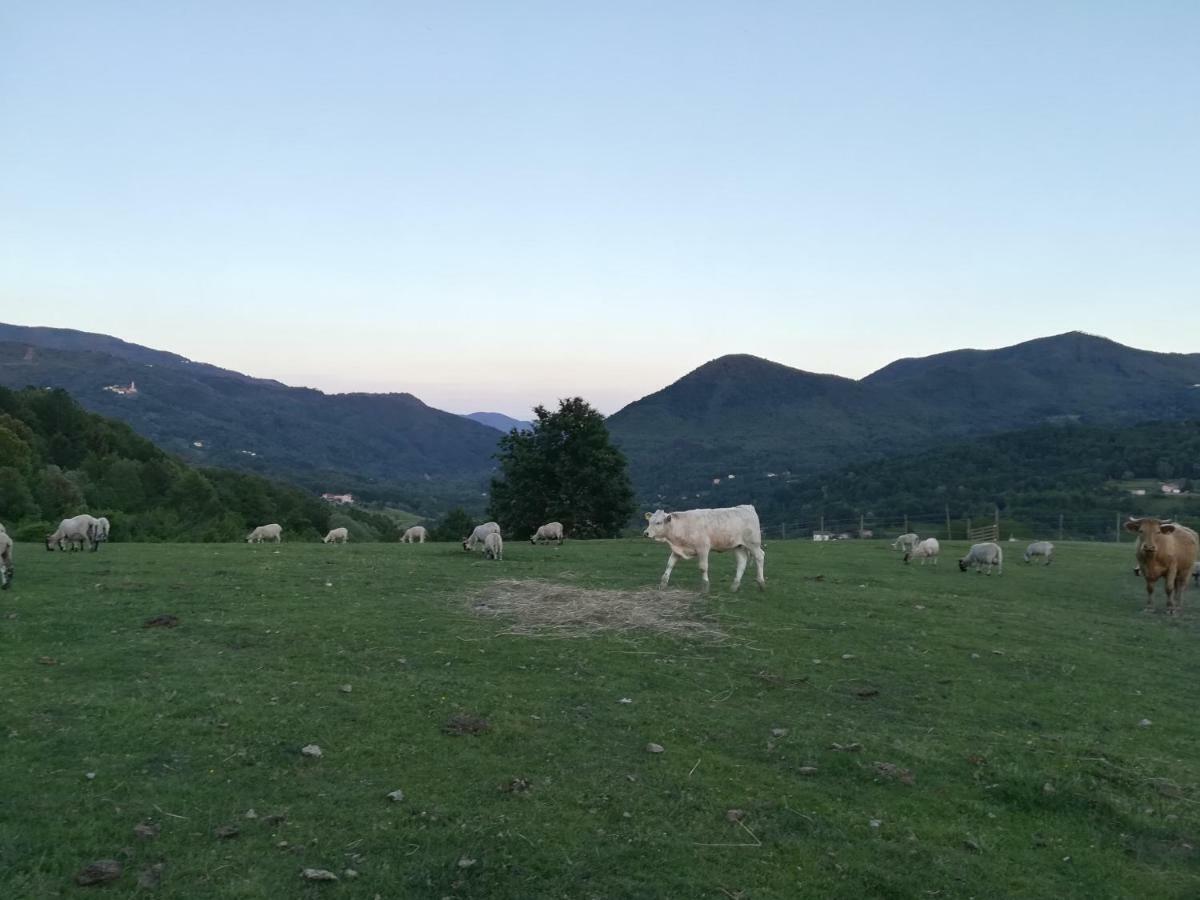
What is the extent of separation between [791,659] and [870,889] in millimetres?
5750

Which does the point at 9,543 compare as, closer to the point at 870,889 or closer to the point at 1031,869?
the point at 870,889

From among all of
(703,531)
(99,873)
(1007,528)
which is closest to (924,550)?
(703,531)

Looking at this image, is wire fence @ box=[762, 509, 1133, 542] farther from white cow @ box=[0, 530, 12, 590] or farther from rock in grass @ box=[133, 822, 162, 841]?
rock in grass @ box=[133, 822, 162, 841]

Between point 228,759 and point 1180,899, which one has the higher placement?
point 228,759

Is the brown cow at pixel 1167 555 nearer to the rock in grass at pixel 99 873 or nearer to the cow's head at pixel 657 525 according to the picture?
the cow's head at pixel 657 525

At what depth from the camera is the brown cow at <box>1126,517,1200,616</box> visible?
59.1 feet

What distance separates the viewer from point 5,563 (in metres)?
14.0

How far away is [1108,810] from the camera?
6.82 m

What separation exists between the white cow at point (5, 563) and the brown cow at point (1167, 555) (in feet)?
82.8

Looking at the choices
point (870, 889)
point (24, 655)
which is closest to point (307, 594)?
point (24, 655)

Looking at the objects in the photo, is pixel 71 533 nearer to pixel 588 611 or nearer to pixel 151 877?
pixel 588 611

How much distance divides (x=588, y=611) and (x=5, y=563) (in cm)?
1135

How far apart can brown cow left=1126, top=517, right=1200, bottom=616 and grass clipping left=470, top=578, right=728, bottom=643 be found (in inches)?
475

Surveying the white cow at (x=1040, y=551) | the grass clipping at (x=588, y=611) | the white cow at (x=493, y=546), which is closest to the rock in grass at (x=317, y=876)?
the grass clipping at (x=588, y=611)
